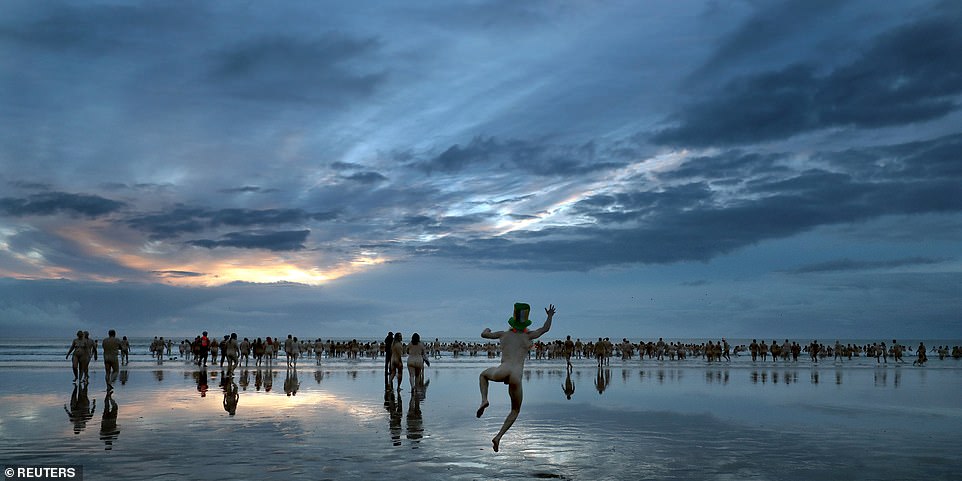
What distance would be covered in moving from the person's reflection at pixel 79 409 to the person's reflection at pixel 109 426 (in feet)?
1.11

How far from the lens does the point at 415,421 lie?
16.6 m

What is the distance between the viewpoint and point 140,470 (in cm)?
1038

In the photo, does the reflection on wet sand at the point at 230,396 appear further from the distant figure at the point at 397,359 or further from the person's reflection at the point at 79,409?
the distant figure at the point at 397,359

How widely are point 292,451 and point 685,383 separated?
908 inches

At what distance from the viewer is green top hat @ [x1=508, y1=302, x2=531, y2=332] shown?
A: 11664 mm

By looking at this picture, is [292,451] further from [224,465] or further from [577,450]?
[577,450]

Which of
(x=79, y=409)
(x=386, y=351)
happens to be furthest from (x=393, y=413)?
(x=386, y=351)

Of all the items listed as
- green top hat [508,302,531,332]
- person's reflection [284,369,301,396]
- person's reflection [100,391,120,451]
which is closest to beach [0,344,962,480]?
person's reflection [100,391,120,451]

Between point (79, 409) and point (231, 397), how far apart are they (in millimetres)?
4827

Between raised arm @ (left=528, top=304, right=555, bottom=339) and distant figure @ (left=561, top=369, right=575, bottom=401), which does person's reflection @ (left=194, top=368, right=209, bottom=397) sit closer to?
distant figure @ (left=561, top=369, right=575, bottom=401)

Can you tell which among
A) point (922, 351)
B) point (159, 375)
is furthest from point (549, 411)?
point (922, 351)

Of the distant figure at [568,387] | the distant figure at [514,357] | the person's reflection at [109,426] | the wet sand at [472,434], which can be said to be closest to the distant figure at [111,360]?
the wet sand at [472,434]

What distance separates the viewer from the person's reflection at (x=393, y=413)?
14141 millimetres

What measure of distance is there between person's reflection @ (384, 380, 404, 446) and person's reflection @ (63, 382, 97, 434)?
6348mm
